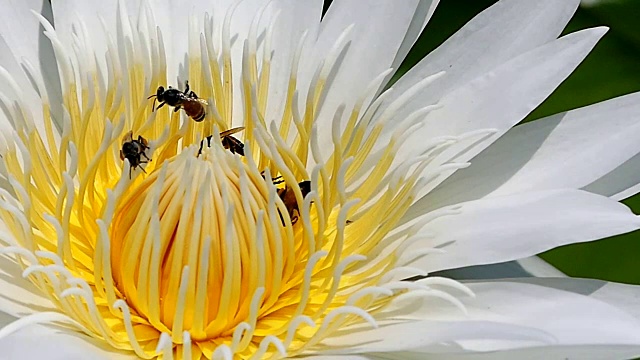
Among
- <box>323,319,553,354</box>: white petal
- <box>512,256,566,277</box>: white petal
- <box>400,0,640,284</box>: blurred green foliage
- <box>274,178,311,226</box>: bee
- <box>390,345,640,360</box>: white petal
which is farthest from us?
<box>400,0,640,284</box>: blurred green foliage

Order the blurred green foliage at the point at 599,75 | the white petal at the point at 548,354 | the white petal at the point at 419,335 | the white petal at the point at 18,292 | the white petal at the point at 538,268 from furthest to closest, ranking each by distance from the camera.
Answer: the blurred green foliage at the point at 599,75
the white petal at the point at 538,268
the white petal at the point at 18,292
the white petal at the point at 548,354
the white petal at the point at 419,335

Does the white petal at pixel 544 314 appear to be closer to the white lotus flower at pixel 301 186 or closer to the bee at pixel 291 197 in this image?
the white lotus flower at pixel 301 186

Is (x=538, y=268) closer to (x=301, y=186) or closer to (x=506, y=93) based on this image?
(x=506, y=93)

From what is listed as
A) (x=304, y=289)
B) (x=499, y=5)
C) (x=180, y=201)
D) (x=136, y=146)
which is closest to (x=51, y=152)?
(x=136, y=146)

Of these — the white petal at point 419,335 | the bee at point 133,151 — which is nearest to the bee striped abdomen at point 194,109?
the bee at point 133,151

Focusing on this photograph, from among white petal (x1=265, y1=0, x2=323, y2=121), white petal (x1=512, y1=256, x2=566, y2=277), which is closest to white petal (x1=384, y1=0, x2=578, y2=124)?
white petal (x1=265, y1=0, x2=323, y2=121)

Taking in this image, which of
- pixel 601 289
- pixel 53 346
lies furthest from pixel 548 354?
pixel 53 346

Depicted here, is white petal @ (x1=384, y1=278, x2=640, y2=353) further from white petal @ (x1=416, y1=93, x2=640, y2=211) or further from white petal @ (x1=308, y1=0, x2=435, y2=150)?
white petal @ (x1=308, y1=0, x2=435, y2=150)
